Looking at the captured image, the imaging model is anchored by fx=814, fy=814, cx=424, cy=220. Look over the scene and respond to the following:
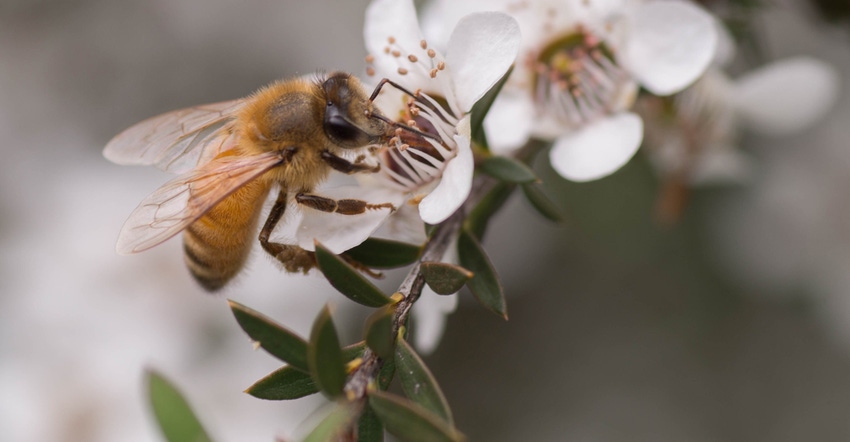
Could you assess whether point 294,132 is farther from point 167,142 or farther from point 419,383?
point 419,383

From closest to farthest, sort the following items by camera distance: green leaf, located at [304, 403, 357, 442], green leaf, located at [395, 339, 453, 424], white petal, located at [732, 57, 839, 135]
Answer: green leaf, located at [304, 403, 357, 442], green leaf, located at [395, 339, 453, 424], white petal, located at [732, 57, 839, 135]

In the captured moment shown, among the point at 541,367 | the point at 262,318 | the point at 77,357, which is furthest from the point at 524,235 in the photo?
the point at 262,318

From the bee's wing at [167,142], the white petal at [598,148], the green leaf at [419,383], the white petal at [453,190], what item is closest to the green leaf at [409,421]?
the green leaf at [419,383]

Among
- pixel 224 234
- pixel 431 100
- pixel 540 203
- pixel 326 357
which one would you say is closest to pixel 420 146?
pixel 431 100

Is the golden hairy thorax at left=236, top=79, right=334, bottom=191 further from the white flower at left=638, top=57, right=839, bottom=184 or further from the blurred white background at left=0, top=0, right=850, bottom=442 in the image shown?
the blurred white background at left=0, top=0, right=850, bottom=442

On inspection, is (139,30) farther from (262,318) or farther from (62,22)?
(262,318)

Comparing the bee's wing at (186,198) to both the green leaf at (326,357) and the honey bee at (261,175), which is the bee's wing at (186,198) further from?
the green leaf at (326,357)

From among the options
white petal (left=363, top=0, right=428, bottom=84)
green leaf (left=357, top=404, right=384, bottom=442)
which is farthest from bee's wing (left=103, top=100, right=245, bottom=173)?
green leaf (left=357, top=404, right=384, bottom=442)
